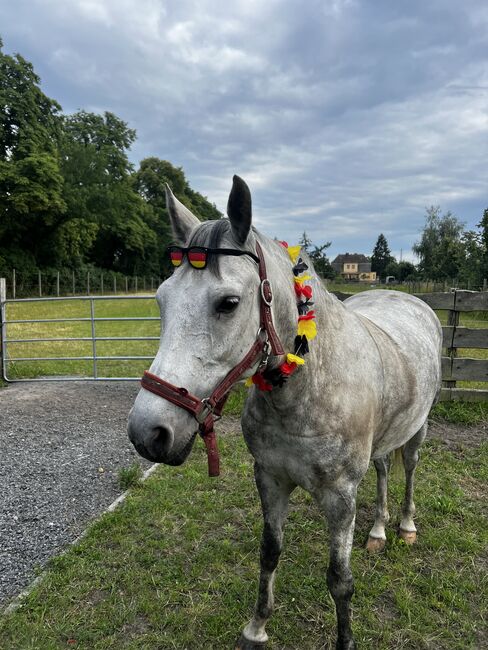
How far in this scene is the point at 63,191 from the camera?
32.7m

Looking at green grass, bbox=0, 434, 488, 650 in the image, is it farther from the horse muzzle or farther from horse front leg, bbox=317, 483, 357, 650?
the horse muzzle

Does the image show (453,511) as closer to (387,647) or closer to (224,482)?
(387,647)

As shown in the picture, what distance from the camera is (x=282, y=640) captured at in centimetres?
244

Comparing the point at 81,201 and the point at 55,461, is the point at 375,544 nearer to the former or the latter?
the point at 55,461

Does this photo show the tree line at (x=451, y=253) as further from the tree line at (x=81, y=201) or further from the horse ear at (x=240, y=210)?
the horse ear at (x=240, y=210)

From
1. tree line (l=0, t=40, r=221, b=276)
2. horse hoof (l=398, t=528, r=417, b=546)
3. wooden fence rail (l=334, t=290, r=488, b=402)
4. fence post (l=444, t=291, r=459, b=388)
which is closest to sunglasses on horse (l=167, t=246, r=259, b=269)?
horse hoof (l=398, t=528, r=417, b=546)

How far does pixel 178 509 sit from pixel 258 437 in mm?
1999

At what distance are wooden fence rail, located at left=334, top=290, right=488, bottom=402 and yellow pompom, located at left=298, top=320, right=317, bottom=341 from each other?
4.77 m

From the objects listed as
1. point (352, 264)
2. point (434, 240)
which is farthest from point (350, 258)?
point (434, 240)

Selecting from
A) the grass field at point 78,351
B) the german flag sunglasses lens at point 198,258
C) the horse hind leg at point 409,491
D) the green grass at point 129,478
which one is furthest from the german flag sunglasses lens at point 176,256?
the grass field at point 78,351

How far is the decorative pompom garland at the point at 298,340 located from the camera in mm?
1776

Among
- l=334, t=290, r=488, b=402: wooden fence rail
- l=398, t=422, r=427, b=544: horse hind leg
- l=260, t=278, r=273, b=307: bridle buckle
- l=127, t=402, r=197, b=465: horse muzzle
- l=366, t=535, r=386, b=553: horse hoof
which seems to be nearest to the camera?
l=127, t=402, r=197, b=465: horse muzzle

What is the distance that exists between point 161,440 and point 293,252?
43.6 inches

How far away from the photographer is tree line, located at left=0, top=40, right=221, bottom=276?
2847 cm
